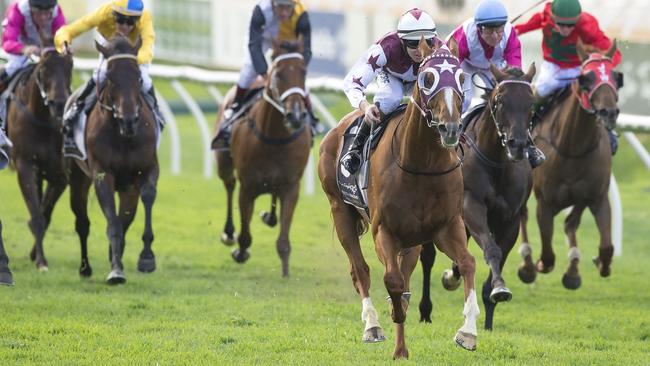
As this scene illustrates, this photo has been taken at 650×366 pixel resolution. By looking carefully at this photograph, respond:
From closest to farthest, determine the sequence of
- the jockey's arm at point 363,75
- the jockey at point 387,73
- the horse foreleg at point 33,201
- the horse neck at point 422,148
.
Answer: the horse neck at point 422,148 < the jockey at point 387,73 < the jockey's arm at point 363,75 < the horse foreleg at point 33,201

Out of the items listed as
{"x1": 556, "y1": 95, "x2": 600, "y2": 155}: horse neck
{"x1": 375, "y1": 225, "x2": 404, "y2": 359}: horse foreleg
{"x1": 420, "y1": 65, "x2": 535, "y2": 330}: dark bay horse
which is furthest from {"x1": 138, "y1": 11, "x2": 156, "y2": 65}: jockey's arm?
{"x1": 375, "y1": 225, "x2": 404, "y2": 359}: horse foreleg

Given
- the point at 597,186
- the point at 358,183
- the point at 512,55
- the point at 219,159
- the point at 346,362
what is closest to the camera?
the point at 346,362

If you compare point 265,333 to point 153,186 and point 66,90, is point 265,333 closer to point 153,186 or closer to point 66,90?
point 153,186

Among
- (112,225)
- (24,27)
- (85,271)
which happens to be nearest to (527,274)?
(112,225)

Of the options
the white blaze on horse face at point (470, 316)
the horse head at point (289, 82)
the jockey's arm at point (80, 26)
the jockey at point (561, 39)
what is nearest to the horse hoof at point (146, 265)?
the horse head at point (289, 82)

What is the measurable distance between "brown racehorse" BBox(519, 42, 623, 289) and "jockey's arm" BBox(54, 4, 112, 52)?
3291 millimetres

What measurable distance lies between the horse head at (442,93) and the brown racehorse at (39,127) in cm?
421

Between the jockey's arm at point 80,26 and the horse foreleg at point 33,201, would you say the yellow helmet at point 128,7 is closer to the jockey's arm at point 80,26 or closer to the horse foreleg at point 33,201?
the jockey's arm at point 80,26

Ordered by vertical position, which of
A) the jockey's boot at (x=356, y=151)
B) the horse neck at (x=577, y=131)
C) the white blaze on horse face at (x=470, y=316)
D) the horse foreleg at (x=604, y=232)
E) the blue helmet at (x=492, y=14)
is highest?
the blue helmet at (x=492, y=14)

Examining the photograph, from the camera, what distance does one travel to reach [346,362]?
248 inches

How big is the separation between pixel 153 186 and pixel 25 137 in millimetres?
1268

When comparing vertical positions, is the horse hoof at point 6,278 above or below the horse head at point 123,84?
below

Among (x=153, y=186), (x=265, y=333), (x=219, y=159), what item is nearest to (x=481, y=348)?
(x=265, y=333)

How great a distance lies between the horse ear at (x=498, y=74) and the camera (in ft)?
24.8
